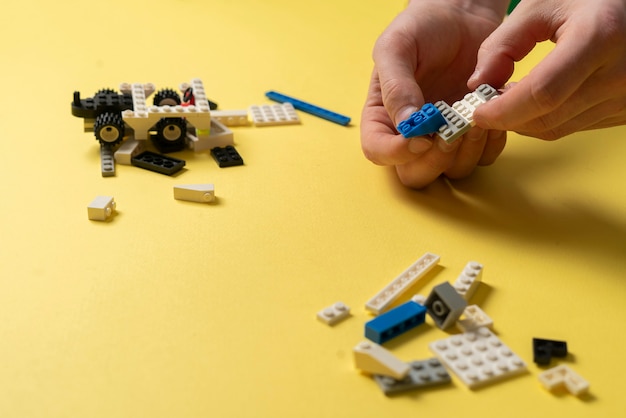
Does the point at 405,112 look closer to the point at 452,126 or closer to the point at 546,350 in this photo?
the point at 452,126

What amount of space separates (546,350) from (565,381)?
5 centimetres

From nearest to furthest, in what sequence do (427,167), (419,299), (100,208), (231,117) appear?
(419,299), (100,208), (427,167), (231,117)

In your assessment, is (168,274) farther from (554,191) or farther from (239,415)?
(554,191)

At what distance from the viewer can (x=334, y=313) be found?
32.7 inches

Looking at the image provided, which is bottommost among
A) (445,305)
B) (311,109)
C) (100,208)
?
(445,305)

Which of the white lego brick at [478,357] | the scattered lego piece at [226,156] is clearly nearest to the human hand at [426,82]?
the scattered lego piece at [226,156]

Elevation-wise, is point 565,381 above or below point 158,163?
below

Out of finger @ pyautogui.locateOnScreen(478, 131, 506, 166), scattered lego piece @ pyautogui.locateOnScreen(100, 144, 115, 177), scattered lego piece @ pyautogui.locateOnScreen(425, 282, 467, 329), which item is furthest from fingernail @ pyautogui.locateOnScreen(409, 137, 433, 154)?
scattered lego piece @ pyautogui.locateOnScreen(100, 144, 115, 177)

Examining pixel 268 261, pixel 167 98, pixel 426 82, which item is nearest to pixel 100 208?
pixel 268 261

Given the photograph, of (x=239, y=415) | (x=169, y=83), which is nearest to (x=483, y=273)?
(x=239, y=415)

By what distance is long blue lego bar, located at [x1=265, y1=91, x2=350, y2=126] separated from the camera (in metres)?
1.34

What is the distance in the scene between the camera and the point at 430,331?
0.83 meters

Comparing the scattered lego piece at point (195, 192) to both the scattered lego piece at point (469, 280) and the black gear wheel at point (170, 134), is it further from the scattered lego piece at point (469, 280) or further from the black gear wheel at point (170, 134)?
the scattered lego piece at point (469, 280)

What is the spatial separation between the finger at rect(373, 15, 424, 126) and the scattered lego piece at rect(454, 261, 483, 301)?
0.85 feet
